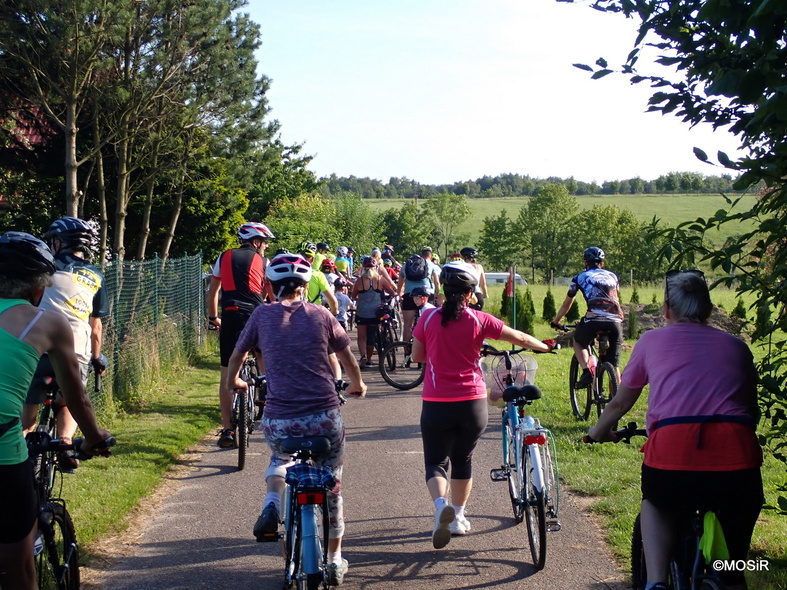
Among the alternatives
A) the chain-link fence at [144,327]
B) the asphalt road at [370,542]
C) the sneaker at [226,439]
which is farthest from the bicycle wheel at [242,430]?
the chain-link fence at [144,327]

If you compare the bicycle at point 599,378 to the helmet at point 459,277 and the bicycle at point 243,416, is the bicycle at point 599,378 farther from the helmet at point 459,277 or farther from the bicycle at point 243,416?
the helmet at point 459,277

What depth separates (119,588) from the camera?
5266mm

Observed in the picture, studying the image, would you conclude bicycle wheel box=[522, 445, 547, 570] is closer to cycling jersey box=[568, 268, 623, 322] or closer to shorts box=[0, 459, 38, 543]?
shorts box=[0, 459, 38, 543]

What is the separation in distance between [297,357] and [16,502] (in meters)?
1.91

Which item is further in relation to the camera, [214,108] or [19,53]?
[214,108]

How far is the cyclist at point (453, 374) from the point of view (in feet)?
18.9

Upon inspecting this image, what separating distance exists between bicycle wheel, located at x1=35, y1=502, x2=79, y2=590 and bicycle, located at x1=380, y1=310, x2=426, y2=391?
9.34 metres

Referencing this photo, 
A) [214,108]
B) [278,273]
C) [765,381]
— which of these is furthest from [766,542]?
[214,108]

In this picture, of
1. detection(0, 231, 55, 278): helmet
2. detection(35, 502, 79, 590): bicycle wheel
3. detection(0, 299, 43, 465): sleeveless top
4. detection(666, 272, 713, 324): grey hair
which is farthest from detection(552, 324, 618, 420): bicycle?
detection(0, 299, 43, 465): sleeveless top

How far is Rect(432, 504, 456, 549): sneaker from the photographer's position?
539 centimetres

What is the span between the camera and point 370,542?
6.21 m

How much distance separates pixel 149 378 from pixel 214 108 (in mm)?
15014

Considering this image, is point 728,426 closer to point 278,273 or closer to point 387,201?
point 278,273

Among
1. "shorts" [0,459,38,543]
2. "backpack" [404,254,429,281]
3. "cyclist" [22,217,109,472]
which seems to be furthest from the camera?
"backpack" [404,254,429,281]
